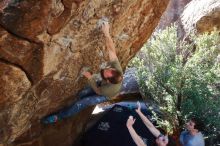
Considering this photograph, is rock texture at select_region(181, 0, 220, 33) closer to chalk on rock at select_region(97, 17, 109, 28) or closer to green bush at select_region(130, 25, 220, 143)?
green bush at select_region(130, 25, 220, 143)

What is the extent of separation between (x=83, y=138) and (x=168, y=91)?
2809mm

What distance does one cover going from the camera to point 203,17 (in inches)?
573

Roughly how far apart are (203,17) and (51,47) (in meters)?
9.08

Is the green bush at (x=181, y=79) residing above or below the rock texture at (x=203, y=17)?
below

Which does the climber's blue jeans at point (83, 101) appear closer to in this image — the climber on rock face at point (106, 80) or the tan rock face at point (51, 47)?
the climber on rock face at point (106, 80)

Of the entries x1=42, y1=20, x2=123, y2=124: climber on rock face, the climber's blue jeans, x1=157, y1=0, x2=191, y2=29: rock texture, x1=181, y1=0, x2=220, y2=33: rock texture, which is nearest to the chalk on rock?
x1=42, y1=20, x2=123, y2=124: climber on rock face

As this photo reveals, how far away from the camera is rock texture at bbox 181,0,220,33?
14367 mm

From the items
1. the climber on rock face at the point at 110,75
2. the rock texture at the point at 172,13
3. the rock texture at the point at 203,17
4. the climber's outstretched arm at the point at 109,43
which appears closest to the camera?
the climber on rock face at the point at 110,75

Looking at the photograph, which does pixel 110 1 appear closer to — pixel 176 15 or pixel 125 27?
pixel 125 27

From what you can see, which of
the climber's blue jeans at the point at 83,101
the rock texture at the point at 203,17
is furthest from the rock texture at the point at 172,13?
the climber's blue jeans at the point at 83,101

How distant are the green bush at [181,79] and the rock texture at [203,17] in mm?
1514

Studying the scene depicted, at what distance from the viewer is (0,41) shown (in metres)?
6.09

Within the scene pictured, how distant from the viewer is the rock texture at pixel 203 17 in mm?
14367

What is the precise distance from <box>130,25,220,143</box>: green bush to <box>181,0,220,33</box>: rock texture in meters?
1.51
